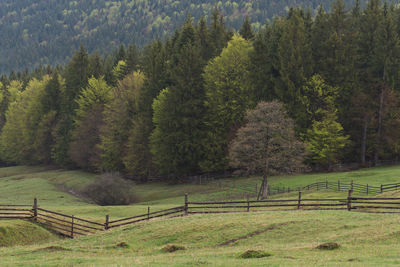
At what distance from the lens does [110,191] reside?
60125 mm

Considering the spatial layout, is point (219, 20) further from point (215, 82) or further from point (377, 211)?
point (377, 211)

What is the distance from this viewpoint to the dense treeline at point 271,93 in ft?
219

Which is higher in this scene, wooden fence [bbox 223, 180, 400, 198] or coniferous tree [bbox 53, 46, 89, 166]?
coniferous tree [bbox 53, 46, 89, 166]

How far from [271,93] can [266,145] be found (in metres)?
22.8

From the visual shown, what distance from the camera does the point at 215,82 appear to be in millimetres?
69562

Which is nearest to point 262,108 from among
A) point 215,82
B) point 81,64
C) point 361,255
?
point 215,82

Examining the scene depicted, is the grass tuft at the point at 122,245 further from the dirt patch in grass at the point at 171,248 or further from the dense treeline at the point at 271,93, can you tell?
the dense treeline at the point at 271,93

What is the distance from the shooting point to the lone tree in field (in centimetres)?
5025

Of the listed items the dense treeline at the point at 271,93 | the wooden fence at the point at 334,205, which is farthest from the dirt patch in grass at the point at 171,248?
the dense treeline at the point at 271,93

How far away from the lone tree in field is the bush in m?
17.1

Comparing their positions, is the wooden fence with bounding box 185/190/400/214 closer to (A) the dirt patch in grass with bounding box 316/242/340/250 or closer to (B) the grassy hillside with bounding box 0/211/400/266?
(B) the grassy hillside with bounding box 0/211/400/266

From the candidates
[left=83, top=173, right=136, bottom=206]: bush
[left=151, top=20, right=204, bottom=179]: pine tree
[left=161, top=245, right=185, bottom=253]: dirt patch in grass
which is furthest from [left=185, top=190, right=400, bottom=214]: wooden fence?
[left=151, top=20, right=204, bottom=179]: pine tree

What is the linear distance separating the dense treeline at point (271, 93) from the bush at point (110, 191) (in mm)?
11232

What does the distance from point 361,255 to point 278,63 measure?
185 ft
